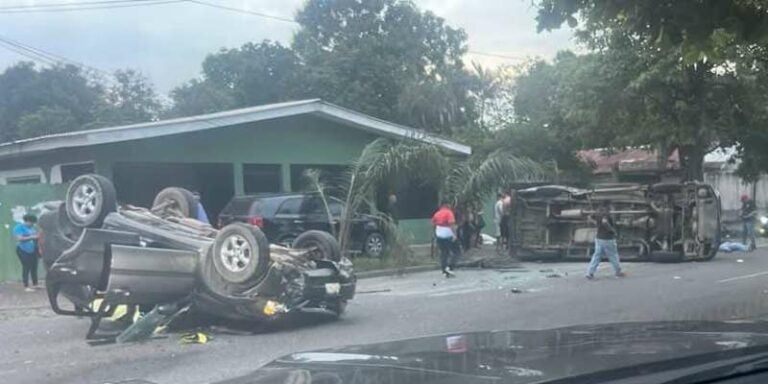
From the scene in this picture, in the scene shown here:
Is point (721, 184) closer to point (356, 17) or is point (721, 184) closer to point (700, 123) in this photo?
point (700, 123)

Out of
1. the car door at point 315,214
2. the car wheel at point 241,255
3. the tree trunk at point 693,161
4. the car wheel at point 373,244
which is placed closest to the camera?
the car wheel at point 241,255

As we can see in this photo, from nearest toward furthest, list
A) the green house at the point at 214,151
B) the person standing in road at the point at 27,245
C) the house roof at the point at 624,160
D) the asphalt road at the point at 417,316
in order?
the asphalt road at the point at 417,316, the person standing in road at the point at 27,245, the green house at the point at 214,151, the house roof at the point at 624,160

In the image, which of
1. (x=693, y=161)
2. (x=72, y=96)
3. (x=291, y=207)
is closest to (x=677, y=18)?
(x=291, y=207)

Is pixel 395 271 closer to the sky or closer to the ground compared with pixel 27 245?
closer to the ground

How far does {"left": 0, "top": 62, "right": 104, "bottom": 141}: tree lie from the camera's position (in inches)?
1704

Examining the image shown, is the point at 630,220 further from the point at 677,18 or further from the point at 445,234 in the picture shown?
the point at 677,18

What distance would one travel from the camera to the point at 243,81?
45562 millimetres

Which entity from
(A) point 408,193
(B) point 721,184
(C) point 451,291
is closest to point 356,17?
(B) point 721,184

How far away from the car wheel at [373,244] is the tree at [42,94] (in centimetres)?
2502

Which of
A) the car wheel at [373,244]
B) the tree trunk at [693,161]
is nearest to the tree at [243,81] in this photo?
the tree trunk at [693,161]

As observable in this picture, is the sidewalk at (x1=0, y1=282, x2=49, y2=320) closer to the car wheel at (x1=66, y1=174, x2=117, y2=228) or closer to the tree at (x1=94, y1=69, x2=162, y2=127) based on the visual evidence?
A: the car wheel at (x1=66, y1=174, x2=117, y2=228)

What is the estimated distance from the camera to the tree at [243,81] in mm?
42688

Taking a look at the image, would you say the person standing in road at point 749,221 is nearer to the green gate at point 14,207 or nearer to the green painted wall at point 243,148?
the green painted wall at point 243,148

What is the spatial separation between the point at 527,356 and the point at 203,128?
18103mm
